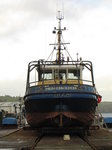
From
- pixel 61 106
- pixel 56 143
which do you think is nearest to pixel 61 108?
pixel 61 106

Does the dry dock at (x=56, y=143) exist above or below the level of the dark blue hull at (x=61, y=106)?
below

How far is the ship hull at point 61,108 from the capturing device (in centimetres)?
1180

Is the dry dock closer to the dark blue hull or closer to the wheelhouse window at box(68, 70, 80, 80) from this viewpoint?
the dark blue hull

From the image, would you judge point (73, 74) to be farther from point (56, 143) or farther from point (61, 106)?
point (56, 143)

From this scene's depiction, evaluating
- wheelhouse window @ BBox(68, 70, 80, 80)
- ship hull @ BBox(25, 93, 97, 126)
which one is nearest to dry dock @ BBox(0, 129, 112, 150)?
ship hull @ BBox(25, 93, 97, 126)

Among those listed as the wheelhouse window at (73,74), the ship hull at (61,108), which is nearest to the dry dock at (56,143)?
the ship hull at (61,108)

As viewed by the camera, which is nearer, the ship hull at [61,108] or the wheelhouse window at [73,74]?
the ship hull at [61,108]

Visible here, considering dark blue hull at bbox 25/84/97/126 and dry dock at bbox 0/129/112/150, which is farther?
dark blue hull at bbox 25/84/97/126

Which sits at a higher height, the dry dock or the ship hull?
the ship hull

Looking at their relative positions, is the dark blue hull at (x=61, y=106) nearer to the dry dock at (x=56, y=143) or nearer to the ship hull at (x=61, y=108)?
the ship hull at (x=61, y=108)

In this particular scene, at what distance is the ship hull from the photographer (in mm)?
11805

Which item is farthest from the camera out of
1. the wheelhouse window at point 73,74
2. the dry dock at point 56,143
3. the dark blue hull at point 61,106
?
the wheelhouse window at point 73,74

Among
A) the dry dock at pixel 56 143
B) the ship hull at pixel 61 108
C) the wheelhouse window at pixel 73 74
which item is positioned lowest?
the dry dock at pixel 56 143

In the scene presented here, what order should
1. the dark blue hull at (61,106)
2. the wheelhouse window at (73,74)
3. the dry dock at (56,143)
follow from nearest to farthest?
1. the dry dock at (56,143)
2. the dark blue hull at (61,106)
3. the wheelhouse window at (73,74)
